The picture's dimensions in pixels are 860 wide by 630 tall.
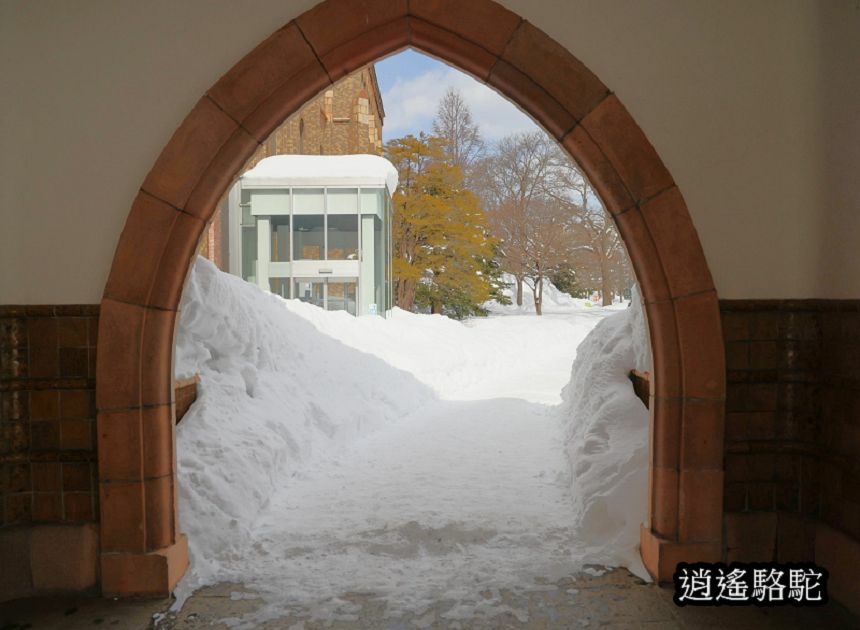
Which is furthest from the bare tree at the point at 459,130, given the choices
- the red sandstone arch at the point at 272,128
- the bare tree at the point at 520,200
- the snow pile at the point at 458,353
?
the red sandstone arch at the point at 272,128

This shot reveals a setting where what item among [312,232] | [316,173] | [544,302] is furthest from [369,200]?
[544,302]

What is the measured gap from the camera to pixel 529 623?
3.12 meters

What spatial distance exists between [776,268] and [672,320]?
2.18 feet

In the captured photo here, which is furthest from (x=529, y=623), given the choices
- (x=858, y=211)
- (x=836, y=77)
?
(x=836, y=77)

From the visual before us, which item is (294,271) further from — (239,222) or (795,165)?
(795,165)

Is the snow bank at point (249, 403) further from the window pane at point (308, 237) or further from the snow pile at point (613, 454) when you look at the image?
the window pane at point (308, 237)

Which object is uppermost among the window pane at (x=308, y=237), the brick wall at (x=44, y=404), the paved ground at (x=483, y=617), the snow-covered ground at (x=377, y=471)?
the window pane at (x=308, y=237)

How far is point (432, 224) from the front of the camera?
22859 millimetres

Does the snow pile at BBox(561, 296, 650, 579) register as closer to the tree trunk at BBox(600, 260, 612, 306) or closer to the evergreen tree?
the evergreen tree

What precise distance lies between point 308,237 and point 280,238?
2.52ft

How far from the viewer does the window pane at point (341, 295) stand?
16.7 m

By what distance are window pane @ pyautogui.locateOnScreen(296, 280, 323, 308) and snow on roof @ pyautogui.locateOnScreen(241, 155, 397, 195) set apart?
107 inches

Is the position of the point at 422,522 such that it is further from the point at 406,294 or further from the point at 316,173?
the point at 406,294

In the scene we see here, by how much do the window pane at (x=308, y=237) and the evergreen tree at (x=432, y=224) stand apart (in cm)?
624
